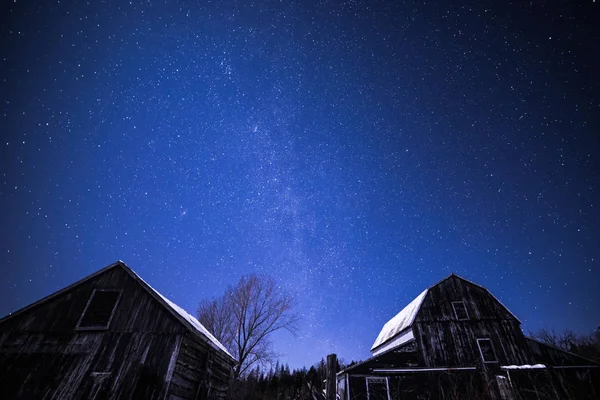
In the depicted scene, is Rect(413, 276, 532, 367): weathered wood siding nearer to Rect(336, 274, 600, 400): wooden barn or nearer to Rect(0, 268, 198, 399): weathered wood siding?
Rect(336, 274, 600, 400): wooden barn

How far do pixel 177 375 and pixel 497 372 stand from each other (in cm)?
1866

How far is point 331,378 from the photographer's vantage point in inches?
186

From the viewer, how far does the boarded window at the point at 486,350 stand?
1820cm

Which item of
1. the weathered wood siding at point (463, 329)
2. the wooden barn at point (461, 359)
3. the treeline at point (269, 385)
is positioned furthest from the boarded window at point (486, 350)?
the treeline at point (269, 385)

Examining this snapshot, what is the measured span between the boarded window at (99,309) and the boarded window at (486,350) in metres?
21.6

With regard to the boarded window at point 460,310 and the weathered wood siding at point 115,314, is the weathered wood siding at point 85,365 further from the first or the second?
the boarded window at point 460,310

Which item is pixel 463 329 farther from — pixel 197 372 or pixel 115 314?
pixel 115 314

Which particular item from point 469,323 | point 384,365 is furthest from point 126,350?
point 469,323

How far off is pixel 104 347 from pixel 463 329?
20.8 metres

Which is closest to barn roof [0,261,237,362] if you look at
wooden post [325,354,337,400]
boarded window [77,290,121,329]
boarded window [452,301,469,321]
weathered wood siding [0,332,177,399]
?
weathered wood siding [0,332,177,399]

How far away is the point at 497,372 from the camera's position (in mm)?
17641

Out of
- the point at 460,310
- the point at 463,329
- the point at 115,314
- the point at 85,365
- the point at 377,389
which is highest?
the point at 460,310

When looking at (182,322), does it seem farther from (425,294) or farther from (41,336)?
(425,294)

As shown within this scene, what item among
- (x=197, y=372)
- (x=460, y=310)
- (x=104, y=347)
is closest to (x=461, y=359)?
(x=460, y=310)
